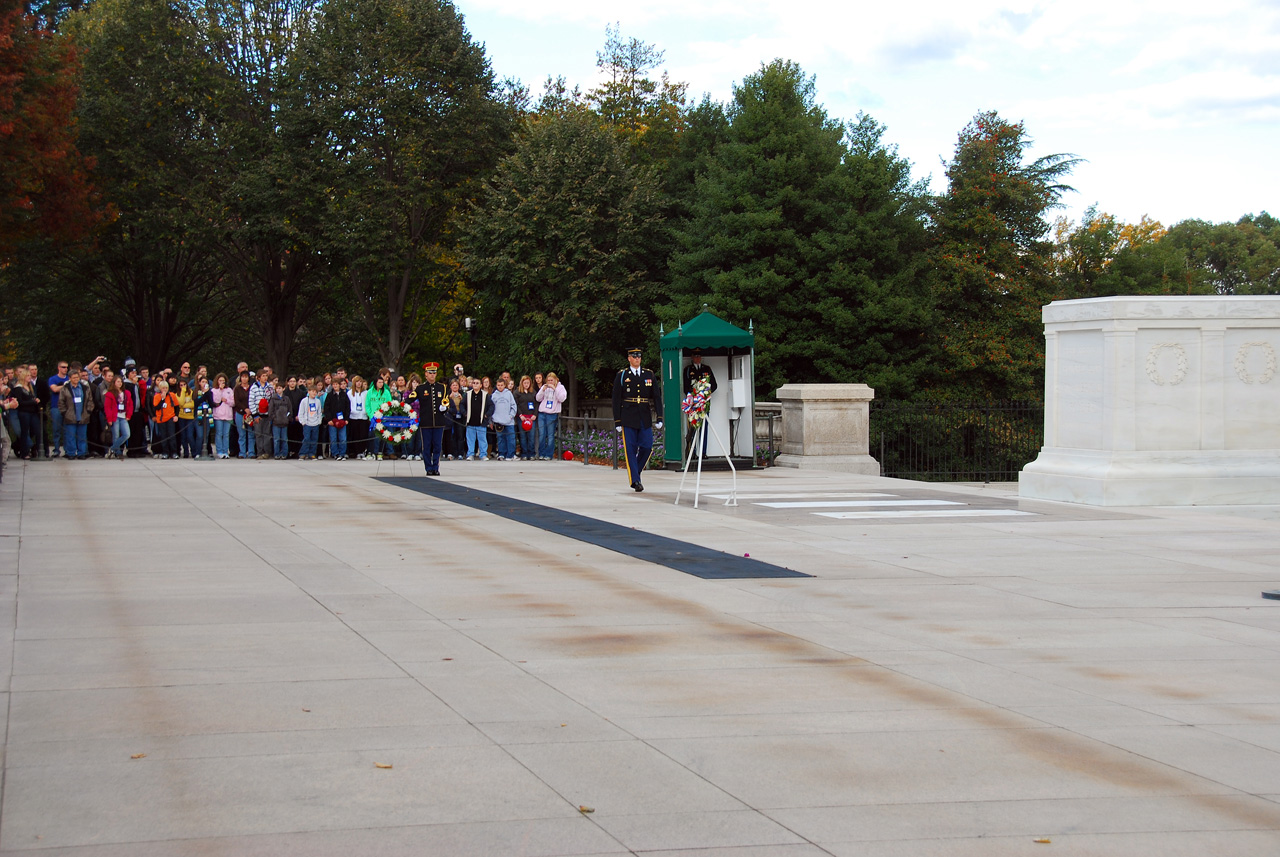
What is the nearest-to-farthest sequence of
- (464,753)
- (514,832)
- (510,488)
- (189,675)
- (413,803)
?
1. (514,832)
2. (413,803)
3. (464,753)
4. (189,675)
5. (510,488)

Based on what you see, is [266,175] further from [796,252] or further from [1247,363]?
[1247,363]

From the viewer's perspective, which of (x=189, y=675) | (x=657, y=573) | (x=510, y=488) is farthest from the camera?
(x=510, y=488)

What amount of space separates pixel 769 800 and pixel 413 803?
51.2 inches

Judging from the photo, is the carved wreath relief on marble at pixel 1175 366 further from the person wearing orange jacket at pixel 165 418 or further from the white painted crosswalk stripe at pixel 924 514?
the person wearing orange jacket at pixel 165 418

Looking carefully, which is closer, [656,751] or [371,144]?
[656,751]

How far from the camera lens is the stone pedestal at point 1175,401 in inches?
660

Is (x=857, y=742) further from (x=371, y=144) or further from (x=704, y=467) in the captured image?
(x=371, y=144)

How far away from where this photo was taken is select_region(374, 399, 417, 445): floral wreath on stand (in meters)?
25.1

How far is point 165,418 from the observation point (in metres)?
27.0

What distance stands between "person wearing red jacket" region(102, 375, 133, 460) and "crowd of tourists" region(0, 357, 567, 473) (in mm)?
20

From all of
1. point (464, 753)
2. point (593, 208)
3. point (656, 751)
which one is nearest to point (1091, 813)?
point (656, 751)

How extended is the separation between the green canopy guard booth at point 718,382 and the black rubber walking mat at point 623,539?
4.96 meters

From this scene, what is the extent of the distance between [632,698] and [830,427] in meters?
17.9

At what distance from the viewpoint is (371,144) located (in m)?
41.4
